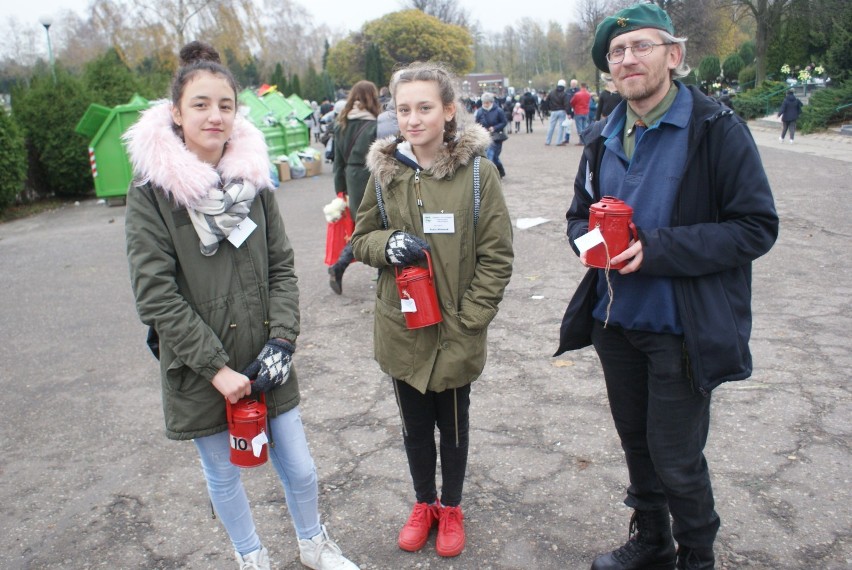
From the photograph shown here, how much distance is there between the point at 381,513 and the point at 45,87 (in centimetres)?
1377

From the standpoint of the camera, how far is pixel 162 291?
7.36 ft

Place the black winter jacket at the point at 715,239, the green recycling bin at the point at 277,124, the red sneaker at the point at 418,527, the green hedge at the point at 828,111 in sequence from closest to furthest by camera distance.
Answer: the black winter jacket at the point at 715,239, the red sneaker at the point at 418,527, the green recycling bin at the point at 277,124, the green hedge at the point at 828,111

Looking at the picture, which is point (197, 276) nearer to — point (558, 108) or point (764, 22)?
Answer: point (558, 108)

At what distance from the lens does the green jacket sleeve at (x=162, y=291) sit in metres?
Answer: 2.23

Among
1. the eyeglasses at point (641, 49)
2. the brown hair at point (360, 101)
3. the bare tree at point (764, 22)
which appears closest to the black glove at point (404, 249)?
the eyeglasses at point (641, 49)

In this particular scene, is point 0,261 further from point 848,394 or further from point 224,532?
point 848,394

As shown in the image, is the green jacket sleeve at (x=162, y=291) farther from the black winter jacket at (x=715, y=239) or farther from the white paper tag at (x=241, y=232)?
the black winter jacket at (x=715, y=239)

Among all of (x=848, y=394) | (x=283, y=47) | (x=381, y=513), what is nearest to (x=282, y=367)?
(x=381, y=513)

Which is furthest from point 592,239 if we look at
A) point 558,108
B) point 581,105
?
point 558,108

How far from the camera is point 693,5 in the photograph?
35.8 meters

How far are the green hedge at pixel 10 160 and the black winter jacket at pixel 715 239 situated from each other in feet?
39.8

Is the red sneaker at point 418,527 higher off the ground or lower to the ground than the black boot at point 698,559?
lower

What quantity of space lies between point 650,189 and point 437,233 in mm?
770

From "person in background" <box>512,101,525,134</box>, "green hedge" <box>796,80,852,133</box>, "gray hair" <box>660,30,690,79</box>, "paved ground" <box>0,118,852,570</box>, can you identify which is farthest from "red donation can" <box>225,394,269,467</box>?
"person in background" <box>512,101,525,134</box>
